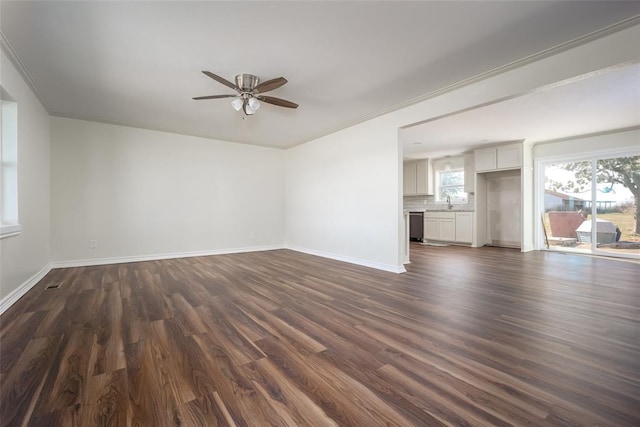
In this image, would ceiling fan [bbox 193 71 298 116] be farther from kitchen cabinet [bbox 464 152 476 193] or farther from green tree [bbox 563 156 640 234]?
green tree [bbox 563 156 640 234]

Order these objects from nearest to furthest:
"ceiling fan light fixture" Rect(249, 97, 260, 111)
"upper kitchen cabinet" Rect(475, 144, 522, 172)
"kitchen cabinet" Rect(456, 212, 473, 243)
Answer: "ceiling fan light fixture" Rect(249, 97, 260, 111) < "upper kitchen cabinet" Rect(475, 144, 522, 172) < "kitchen cabinet" Rect(456, 212, 473, 243)

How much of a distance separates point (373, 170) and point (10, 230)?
14.4ft

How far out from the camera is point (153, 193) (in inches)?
201

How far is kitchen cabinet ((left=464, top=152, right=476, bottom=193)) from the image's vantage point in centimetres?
712

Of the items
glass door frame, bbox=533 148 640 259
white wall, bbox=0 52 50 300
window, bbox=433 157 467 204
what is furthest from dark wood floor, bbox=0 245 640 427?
window, bbox=433 157 467 204

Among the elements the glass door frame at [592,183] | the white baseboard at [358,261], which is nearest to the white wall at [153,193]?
the white baseboard at [358,261]

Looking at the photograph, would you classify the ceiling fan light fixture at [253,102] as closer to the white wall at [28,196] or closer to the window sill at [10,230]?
the white wall at [28,196]

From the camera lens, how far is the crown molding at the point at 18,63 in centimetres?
245

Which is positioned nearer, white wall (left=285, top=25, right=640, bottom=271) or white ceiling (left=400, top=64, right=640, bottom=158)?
white wall (left=285, top=25, right=640, bottom=271)

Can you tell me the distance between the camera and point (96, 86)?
3.31m

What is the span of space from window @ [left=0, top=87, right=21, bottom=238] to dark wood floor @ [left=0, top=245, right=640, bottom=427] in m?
0.91

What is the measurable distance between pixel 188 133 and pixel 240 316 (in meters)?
4.24

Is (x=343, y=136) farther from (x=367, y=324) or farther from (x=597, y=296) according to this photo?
(x=597, y=296)

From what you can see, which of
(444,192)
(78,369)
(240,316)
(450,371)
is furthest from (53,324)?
(444,192)
